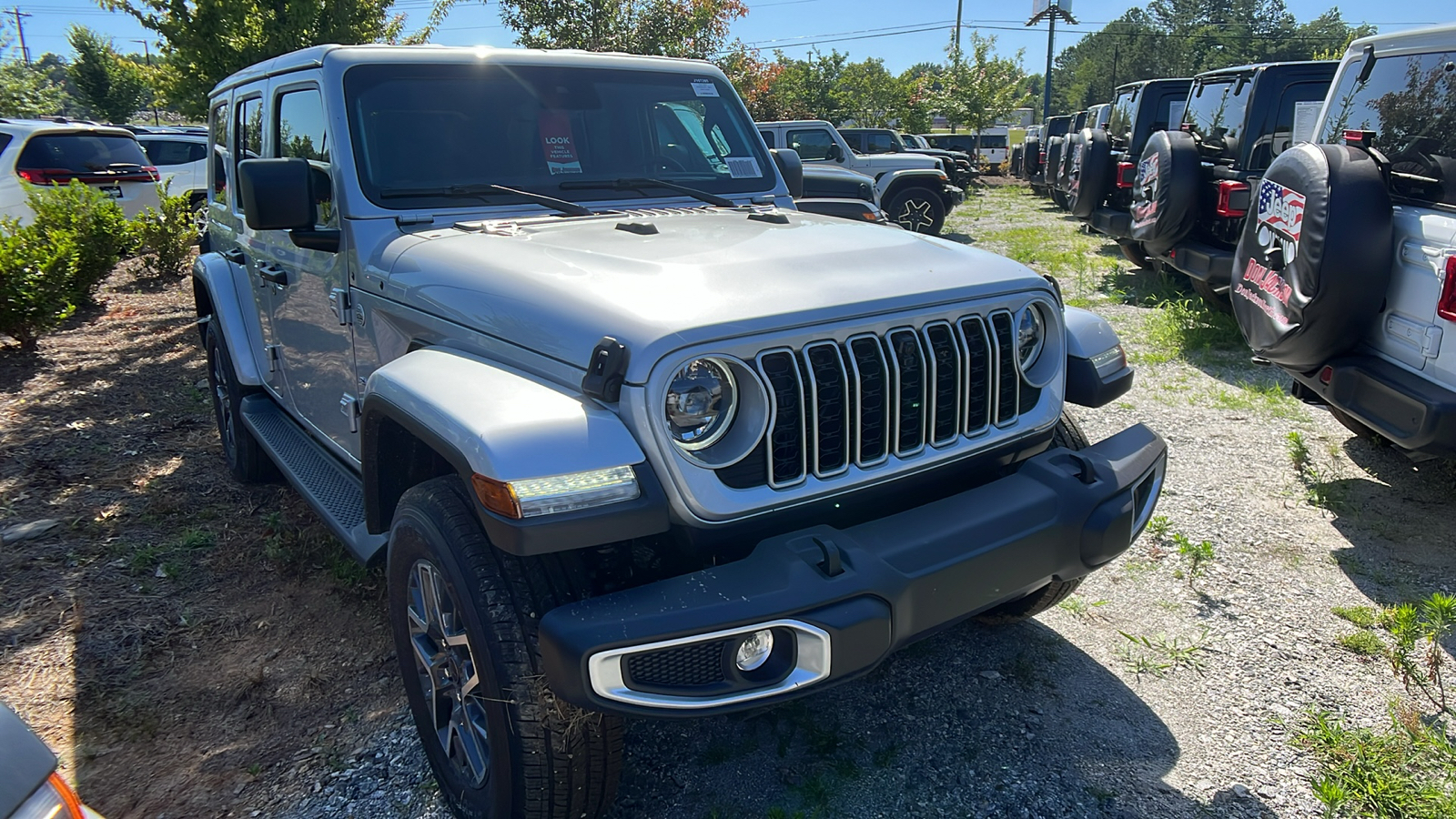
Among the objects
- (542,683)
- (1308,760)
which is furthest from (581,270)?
(1308,760)

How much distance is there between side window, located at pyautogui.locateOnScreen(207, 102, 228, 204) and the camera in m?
4.56

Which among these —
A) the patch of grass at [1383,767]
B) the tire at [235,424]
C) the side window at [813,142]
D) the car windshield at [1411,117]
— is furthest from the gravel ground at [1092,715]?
the side window at [813,142]

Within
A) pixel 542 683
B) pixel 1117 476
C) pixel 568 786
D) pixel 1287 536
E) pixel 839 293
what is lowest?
pixel 1287 536

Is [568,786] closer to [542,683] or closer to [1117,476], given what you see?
[542,683]

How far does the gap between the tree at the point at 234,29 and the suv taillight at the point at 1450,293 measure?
8.31 meters

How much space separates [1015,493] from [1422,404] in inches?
84.4

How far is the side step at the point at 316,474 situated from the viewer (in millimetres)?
Answer: 2926

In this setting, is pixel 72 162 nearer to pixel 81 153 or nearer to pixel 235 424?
pixel 81 153

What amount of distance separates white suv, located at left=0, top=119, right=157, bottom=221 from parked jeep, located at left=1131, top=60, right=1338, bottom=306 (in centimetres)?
1045

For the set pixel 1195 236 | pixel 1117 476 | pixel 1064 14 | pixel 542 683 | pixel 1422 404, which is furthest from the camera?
pixel 1064 14

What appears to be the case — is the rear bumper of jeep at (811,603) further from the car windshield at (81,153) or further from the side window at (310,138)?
the car windshield at (81,153)

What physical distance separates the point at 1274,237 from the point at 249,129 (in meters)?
4.60

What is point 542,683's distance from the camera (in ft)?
6.51

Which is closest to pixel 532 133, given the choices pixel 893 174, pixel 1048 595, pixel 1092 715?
pixel 1048 595
